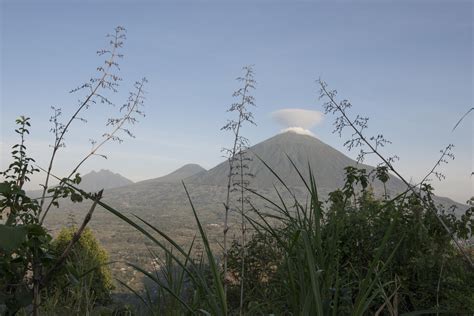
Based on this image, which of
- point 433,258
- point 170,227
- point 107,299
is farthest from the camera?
point 170,227

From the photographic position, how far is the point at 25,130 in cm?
374

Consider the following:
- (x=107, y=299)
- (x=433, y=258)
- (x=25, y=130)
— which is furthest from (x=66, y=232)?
(x=433, y=258)

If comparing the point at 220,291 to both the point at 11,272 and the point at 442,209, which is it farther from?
the point at 442,209

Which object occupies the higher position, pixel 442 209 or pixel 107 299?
pixel 442 209

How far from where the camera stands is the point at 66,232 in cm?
1616

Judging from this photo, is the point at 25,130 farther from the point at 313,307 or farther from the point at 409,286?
the point at 409,286

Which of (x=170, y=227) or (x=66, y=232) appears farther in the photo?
(x=170, y=227)

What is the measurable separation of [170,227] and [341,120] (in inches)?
5247

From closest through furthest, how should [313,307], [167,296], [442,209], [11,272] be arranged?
[313,307] → [11,272] → [167,296] → [442,209]

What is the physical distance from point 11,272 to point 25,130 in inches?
86.7

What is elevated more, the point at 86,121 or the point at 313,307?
the point at 86,121

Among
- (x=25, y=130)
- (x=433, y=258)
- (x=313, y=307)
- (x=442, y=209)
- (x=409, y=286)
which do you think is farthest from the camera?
(x=442, y=209)

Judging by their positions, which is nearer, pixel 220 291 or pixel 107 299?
pixel 220 291

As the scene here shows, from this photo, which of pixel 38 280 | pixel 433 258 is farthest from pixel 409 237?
pixel 38 280
